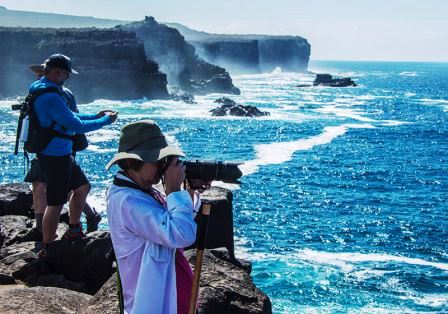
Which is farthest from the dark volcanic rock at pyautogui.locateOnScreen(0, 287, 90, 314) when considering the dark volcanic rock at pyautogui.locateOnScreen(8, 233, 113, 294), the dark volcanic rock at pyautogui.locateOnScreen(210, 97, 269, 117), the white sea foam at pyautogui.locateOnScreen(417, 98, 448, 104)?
the white sea foam at pyautogui.locateOnScreen(417, 98, 448, 104)

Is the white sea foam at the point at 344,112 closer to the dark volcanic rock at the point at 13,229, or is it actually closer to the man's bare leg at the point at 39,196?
the dark volcanic rock at the point at 13,229

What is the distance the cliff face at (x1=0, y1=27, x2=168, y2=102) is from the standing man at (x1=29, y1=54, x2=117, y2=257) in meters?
85.6

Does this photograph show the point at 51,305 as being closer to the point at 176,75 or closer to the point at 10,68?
the point at 10,68

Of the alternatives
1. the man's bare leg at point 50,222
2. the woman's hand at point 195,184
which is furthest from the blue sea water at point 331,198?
the woman's hand at point 195,184

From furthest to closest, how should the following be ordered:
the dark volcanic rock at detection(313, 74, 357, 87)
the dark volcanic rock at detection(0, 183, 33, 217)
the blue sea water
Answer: the dark volcanic rock at detection(313, 74, 357, 87)
the blue sea water
the dark volcanic rock at detection(0, 183, 33, 217)

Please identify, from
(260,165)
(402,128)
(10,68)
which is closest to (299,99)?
(402,128)

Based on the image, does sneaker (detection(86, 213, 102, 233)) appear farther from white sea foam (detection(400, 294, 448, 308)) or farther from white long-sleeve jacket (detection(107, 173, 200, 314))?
white sea foam (detection(400, 294, 448, 308))

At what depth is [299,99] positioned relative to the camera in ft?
343

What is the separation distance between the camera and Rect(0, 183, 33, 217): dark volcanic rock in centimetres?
1158

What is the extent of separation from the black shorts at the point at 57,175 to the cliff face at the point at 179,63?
108314 millimetres

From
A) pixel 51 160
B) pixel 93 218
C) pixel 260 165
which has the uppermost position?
pixel 51 160

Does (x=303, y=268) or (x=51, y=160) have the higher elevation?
(x=51, y=160)

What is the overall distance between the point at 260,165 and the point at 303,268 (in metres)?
22.1

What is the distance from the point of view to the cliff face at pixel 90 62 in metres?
95.2
